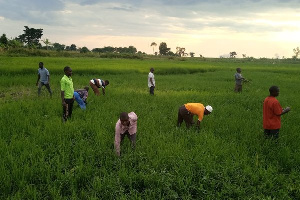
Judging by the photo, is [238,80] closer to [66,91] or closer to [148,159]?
[66,91]

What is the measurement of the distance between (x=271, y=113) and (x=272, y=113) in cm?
2

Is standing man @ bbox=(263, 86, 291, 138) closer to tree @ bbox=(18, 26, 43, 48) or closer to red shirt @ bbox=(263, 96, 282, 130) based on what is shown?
red shirt @ bbox=(263, 96, 282, 130)

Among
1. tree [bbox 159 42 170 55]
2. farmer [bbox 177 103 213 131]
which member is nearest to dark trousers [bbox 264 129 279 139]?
farmer [bbox 177 103 213 131]

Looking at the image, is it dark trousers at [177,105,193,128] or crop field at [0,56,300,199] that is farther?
dark trousers at [177,105,193,128]

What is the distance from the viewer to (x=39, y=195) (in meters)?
3.53

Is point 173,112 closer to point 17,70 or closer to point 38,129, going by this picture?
point 38,129

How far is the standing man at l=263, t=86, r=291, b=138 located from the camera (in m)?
5.11

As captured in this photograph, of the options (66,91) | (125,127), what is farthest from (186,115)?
(66,91)

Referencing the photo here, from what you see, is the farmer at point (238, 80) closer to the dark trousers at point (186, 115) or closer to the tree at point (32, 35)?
the dark trousers at point (186, 115)

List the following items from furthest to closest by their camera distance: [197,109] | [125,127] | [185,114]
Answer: [185,114]
[197,109]
[125,127]

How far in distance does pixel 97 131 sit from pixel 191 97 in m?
5.91

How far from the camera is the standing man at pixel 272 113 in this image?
5105 mm

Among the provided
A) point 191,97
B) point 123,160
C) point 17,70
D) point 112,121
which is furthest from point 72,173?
point 17,70

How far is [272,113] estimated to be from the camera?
17.2 ft
